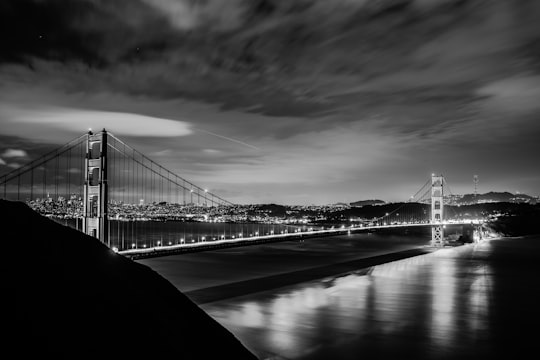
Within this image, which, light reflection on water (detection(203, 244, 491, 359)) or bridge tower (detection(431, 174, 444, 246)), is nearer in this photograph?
light reflection on water (detection(203, 244, 491, 359))

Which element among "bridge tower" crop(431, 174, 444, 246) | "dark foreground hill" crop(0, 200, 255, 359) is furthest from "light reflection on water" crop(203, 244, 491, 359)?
"bridge tower" crop(431, 174, 444, 246)

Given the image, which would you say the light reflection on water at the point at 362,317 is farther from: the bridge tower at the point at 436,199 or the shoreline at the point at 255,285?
the bridge tower at the point at 436,199

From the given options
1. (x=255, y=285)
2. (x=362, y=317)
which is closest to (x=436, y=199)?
(x=255, y=285)

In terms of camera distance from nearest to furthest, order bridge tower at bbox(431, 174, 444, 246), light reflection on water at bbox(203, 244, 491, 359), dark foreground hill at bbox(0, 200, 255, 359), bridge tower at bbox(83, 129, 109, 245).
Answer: dark foreground hill at bbox(0, 200, 255, 359), light reflection on water at bbox(203, 244, 491, 359), bridge tower at bbox(83, 129, 109, 245), bridge tower at bbox(431, 174, 444, 246)

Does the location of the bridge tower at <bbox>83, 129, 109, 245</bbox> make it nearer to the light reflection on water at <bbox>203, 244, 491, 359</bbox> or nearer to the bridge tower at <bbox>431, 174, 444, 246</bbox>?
the light reflection on water at <bbox>203, 244, 491, 359</bbox>

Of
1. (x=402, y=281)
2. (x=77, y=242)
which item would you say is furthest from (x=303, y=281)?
(x=77, y=242)

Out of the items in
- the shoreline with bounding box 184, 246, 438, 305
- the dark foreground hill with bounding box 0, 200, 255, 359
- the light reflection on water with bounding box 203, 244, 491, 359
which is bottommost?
the shoreline with bounding box 184, 246, 438, 305

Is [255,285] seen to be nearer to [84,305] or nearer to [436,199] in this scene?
[84,305]
